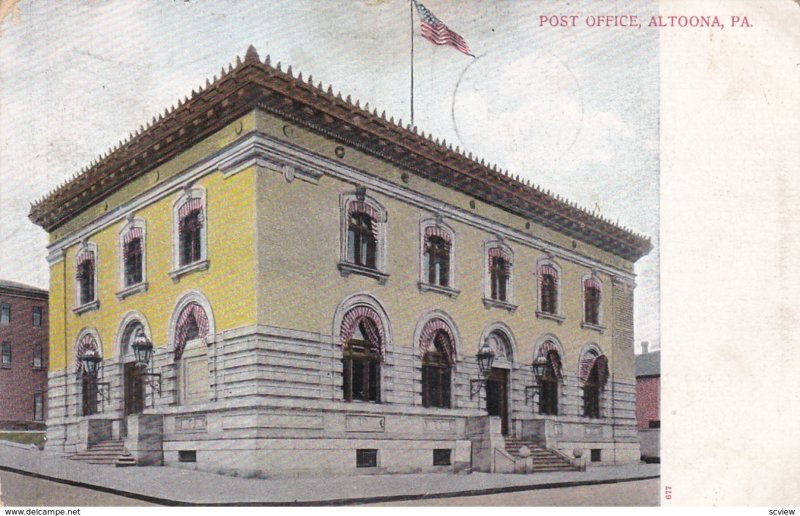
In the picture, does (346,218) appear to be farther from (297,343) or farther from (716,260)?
(716,260)

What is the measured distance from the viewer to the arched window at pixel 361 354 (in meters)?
12.1

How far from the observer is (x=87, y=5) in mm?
10555

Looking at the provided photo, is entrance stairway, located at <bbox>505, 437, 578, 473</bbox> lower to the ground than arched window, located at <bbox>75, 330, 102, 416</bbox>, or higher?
lower

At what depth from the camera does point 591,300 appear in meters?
14.1

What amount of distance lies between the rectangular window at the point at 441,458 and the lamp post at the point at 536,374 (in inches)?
81.1

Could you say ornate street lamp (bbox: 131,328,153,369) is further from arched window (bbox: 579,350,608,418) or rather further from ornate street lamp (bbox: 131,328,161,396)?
arched window (bbox: 579,350,608,418)

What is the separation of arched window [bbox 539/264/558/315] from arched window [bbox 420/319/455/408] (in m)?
1.77

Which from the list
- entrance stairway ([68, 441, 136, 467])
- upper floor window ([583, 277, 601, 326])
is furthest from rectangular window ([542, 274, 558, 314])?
entrance stairway ([68, 441, 136, 467])

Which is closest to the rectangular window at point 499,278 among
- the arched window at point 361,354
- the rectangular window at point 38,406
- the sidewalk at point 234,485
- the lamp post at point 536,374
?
the lamp post at point 536,374

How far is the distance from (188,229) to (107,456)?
10.7 ft

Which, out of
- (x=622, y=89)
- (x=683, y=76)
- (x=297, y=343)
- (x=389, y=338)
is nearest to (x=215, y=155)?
(x=297, y=343)

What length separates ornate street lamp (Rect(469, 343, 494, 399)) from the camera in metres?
13.4

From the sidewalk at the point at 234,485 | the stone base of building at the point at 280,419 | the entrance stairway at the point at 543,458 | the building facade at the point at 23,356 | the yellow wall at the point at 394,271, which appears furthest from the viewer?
the entrance stairway at the point at 543,458

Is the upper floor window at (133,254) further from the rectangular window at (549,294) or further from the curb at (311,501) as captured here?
the rectangular window at (549,294)
